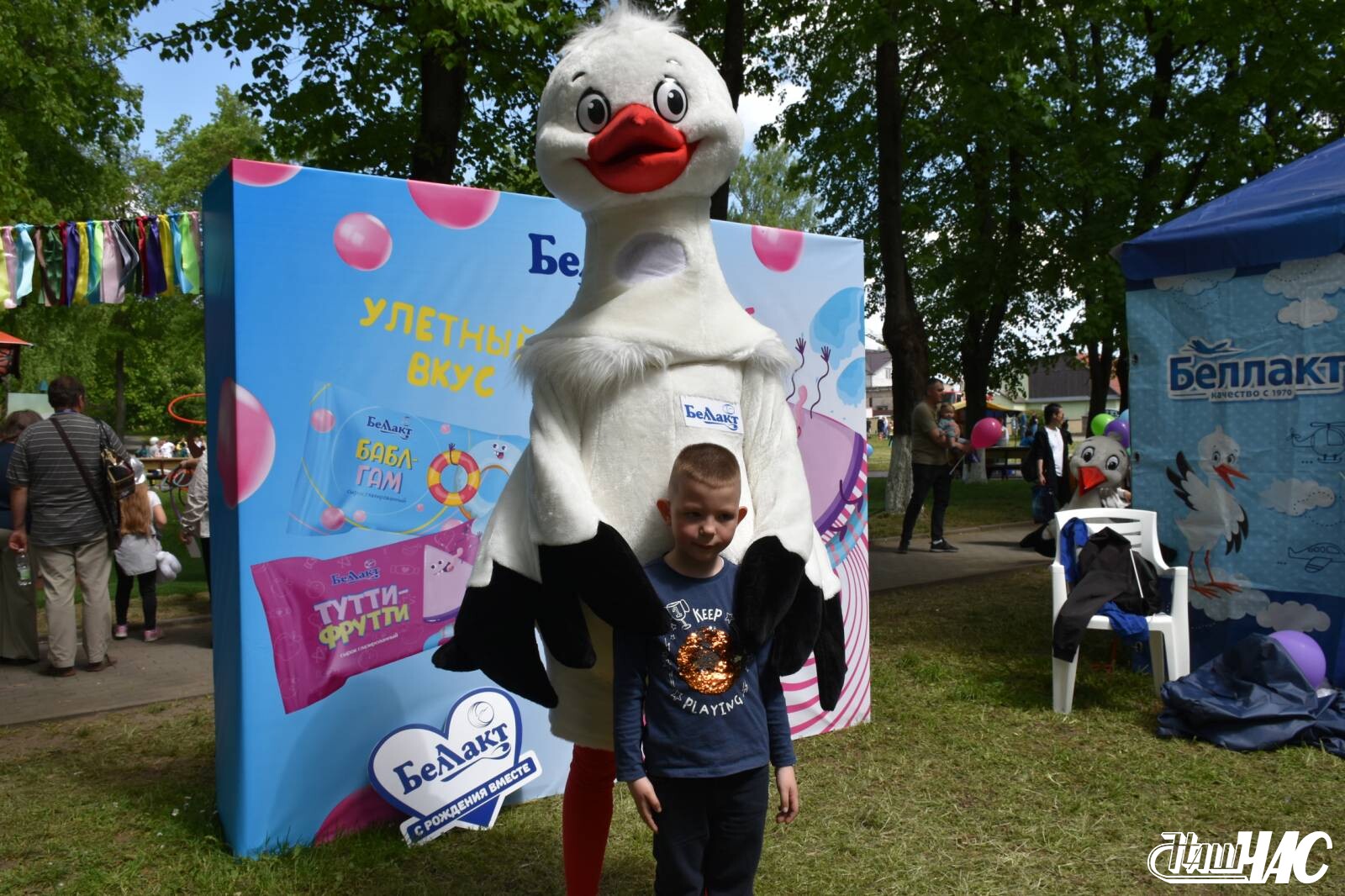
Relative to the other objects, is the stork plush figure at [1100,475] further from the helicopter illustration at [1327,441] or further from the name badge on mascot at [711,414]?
the name badge on mascot at [711,414]

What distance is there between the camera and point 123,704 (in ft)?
18.0

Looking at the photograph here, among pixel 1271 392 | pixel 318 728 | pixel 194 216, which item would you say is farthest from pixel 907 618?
pixel 194 216

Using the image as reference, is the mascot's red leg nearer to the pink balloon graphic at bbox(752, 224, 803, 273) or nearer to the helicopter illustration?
the pink balloon graphic at bbox(752, 224, 803, 273)

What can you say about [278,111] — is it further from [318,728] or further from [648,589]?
[648,589]

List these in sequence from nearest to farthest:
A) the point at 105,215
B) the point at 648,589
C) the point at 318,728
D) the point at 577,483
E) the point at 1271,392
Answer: the point at 648,589 < the point at 577,483 < the point at 318,728 < the point at 1271,392 < the point at 105,215

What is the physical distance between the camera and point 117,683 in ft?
19.8

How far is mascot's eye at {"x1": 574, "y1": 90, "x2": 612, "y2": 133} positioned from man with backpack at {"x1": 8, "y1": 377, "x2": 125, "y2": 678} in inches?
191

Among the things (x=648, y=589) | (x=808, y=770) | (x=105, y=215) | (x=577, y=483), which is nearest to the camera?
(x=648, y=589)

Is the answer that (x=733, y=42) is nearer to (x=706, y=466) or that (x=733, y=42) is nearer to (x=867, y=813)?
(x=867, y=813)

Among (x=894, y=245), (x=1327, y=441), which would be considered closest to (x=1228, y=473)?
(x=1327, y=441)

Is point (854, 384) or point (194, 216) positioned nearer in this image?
point (854, 384)

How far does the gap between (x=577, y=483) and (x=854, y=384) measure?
2.60 metres

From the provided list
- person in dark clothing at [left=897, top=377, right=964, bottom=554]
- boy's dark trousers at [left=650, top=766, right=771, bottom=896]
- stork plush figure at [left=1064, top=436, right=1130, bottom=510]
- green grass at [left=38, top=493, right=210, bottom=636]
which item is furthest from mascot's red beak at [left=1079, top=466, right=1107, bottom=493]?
green grass at [left=38, top=493, right=210, bottom=636]

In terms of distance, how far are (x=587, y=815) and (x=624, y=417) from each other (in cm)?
109
